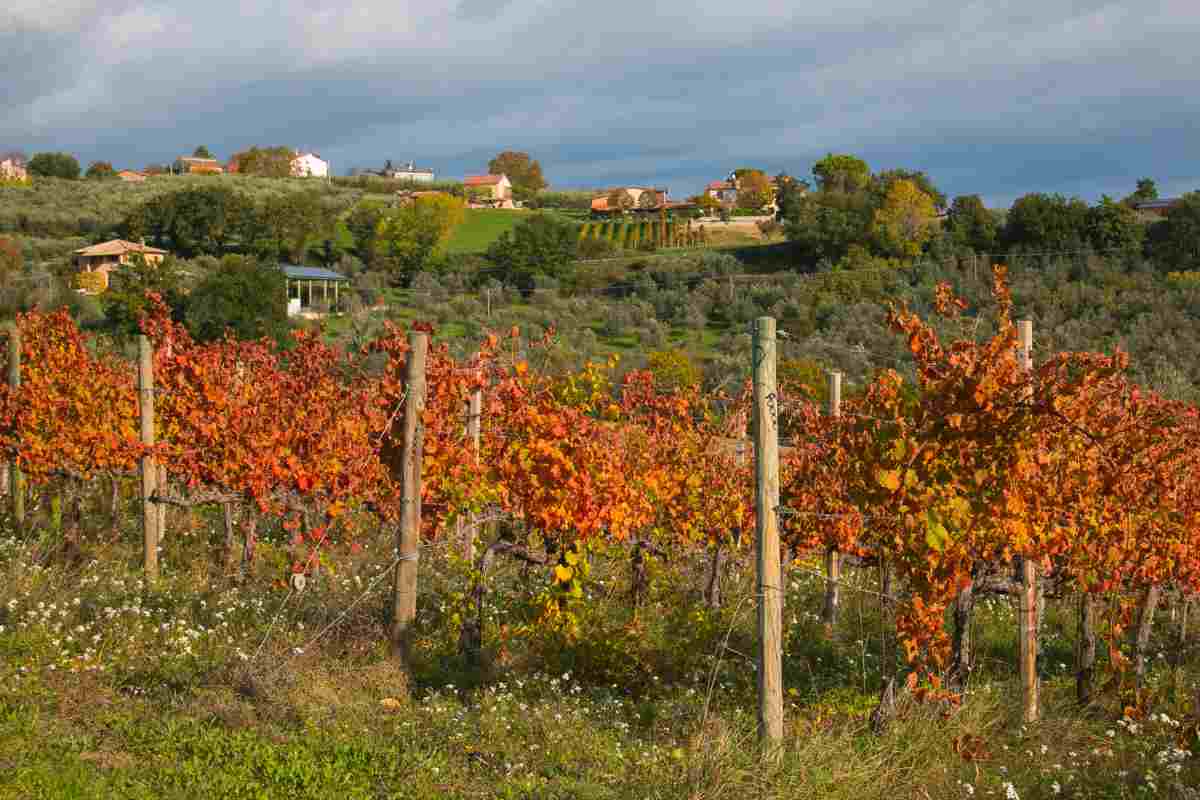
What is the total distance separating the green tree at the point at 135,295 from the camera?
3097cm

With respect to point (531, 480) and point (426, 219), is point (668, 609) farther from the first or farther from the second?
point (426, 219)

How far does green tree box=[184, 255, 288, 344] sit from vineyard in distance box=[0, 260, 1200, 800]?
2194 centimetres

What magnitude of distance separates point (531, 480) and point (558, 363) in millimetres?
18701

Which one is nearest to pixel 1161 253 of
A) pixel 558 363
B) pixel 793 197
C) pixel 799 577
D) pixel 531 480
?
pixel 793 197

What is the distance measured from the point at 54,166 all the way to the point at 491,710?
85.3m

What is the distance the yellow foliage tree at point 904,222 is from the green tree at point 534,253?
14.8 m

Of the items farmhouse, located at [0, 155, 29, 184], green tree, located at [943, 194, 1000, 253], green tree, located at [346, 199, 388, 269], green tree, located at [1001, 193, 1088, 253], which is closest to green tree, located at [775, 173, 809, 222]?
green tree, located at [943, 194, 1000, 253]

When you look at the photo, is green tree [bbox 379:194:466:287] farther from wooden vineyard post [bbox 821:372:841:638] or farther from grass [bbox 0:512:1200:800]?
grass [bbox 0:512:1200:800]

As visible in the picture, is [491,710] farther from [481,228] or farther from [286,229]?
[481,228]

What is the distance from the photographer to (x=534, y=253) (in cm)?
4950

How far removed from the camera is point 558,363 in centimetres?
2541

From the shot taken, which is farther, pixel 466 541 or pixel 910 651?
pixel 466 541

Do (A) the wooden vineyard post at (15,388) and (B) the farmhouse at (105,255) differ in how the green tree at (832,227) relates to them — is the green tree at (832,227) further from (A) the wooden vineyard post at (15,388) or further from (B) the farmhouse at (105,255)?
(A) the wooden vineyard post at (15,388)

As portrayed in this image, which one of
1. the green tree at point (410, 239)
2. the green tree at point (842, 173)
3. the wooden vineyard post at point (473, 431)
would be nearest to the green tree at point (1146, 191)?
the green tree at point (842, 173)
